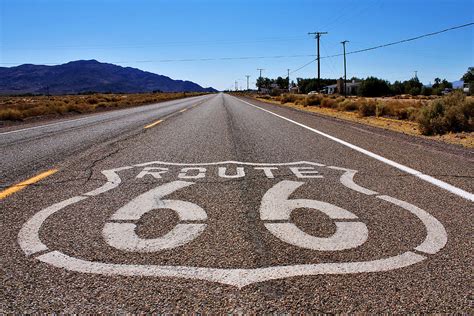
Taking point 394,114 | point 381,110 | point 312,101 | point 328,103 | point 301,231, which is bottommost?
point 301,231

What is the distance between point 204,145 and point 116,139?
7.94 feet

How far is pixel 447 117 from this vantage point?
12.4 m

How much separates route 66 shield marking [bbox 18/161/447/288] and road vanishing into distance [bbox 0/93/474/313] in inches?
0.6

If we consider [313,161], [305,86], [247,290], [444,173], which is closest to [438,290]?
[247,290]

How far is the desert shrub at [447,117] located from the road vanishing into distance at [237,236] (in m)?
6.10

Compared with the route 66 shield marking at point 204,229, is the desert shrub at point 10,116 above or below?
above

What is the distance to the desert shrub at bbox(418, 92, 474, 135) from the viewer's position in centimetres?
1223

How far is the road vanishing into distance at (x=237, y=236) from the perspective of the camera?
2305 mm

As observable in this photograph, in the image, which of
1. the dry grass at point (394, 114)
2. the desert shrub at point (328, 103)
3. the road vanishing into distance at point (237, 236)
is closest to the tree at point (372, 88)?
the dry grass at point (394, 114)

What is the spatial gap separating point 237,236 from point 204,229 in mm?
308

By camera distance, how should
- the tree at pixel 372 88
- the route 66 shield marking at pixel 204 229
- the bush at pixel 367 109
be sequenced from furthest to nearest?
the tree at pixel 372 88 → the bush at pixel 367 109 → the route 66 shield marking at pixel 204 229

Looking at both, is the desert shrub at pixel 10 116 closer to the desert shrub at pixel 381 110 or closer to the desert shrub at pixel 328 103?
the desert shrub at pixel 381 110

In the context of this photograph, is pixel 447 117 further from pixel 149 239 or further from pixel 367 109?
pixel 149 239

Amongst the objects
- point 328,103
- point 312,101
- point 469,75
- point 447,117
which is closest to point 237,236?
point 447,117
